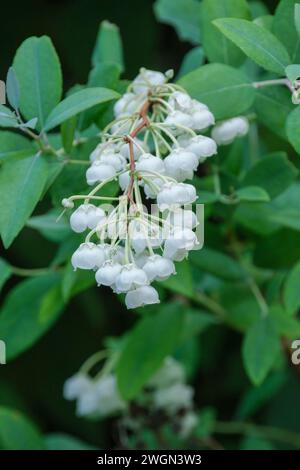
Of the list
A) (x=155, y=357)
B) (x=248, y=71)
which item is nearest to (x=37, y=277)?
(x=155, y=357)

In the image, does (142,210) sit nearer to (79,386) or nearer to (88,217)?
(88,217)

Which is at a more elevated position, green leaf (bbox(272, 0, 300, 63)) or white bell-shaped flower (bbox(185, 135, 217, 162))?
green leaf (bbox(272, 0, 300, 63))

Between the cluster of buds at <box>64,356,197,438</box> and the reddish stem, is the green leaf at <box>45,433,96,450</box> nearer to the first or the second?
the cluster of buds at <box>64,356,197,438</box>

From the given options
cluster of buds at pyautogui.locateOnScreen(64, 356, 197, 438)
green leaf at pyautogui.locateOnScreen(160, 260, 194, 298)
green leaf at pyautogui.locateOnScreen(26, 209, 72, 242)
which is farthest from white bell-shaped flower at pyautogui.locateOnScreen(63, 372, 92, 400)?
green leaf at pyautogui.locateOnScreen(160, 260, 194, 298)

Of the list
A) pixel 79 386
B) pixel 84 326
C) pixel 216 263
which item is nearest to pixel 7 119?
pixel 216 263

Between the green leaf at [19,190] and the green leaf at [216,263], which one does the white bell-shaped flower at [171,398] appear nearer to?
the green leaf at [216,263]

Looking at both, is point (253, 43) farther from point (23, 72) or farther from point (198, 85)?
point (23, 72)
